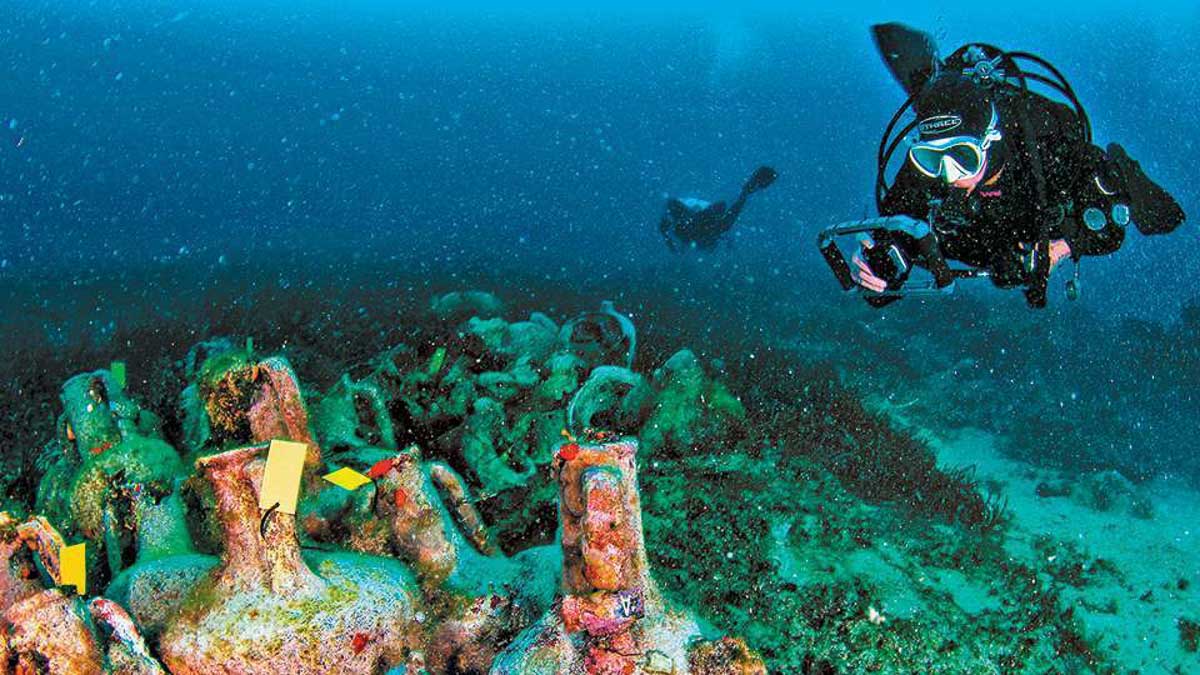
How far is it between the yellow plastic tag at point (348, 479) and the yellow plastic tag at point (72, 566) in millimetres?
837

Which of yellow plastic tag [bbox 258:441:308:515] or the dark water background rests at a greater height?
yellow plastic tag [bbox 258:441:308:515]

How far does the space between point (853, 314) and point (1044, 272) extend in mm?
12503

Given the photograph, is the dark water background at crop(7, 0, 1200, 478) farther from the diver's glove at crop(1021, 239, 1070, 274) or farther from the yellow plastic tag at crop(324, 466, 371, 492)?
the yellow plastic tag at crop(324, 466, 371, 492)

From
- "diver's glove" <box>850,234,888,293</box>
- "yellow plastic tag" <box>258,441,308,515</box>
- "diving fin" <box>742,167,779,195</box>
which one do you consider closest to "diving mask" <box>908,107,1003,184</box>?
"diver's glove" <box>850,234,888,293</box>

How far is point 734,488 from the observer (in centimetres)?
471

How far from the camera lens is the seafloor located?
3.28m

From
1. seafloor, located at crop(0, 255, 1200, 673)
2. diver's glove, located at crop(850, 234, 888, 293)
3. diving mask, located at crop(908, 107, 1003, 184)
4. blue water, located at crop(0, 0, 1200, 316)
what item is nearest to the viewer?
seafloor, located at crop(0, 255, 1200, 673)

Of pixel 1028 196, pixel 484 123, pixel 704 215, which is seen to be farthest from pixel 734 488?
pixel 484 123

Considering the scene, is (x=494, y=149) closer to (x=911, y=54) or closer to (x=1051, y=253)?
(x=911, y=54)

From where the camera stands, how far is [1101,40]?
99062mm

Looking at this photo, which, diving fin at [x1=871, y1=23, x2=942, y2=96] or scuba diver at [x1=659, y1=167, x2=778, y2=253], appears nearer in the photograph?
diving fin at [x1=871, y1=23, x2=942, y2=96]

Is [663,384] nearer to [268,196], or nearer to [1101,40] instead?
[268,196]

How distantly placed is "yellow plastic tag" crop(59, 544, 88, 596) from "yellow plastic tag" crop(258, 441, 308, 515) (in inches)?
29.0

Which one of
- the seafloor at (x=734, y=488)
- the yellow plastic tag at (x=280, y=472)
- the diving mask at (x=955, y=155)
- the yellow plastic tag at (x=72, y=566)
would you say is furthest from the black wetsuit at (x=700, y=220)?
the yellow plastic tag at (x=72, y=566)
